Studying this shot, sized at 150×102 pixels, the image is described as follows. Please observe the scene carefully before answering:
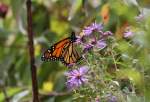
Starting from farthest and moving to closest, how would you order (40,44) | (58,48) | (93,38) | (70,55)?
(40,44) → (58,48) → (70,55) → (93,38)

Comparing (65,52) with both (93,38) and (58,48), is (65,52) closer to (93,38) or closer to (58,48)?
(58,48)

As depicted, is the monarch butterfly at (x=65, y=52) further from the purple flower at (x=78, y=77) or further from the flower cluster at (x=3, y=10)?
the flower cluster at (x=3, y=10)

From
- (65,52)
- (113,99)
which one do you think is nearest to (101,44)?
(113,99)

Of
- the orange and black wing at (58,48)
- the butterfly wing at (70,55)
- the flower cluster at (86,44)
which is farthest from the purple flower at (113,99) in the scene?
the orange and black wing at (58,48)

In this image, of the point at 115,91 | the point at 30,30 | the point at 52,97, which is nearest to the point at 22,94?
the point at 52,97

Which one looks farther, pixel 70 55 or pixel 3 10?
pixel 3 10

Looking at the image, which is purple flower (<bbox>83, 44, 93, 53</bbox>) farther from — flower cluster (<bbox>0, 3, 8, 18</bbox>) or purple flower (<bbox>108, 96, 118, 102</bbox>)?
flower cluster (<bbox>0, 3, 8, 18</bbox>)

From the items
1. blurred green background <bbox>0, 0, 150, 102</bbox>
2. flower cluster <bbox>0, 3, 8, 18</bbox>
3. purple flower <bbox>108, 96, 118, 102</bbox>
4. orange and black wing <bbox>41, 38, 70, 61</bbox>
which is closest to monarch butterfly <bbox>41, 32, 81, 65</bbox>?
orange and black wing <bbox>41, 38, 70, 61</bbox>

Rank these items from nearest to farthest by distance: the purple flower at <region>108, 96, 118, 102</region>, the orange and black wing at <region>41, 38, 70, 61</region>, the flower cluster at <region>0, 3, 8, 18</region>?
1. the purple flower at <region>108, 96, 118, 102</region>
2. the orange and black wing at <region>41, 38, 70, 61</region>
3. the flower cluster at <region>0, 3, 8, 18</region>
